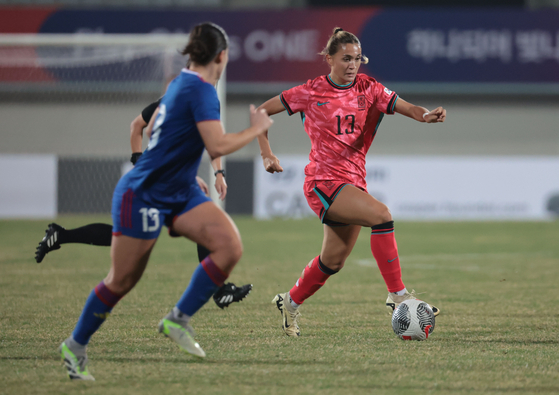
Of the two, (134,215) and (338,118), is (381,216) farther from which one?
(134,215)

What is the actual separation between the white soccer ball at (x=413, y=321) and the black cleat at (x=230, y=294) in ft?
3.43

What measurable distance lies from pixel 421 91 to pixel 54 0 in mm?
11063

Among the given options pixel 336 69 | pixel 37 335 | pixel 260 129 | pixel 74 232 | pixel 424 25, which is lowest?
pixel 37 335

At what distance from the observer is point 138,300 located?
6.38 metres

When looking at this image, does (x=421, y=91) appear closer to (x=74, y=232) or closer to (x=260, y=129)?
(x=74, y=232)

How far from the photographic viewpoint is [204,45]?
3670mm

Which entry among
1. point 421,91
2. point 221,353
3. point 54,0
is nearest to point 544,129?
point 421,91

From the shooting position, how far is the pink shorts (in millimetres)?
4895

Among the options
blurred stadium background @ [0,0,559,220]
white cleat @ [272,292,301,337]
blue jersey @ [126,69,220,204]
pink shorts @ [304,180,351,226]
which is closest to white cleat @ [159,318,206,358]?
blue jersey @ [126,69,220,204]

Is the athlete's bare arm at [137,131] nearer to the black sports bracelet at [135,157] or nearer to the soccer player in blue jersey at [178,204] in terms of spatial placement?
the black sports bracelet at [135,157]

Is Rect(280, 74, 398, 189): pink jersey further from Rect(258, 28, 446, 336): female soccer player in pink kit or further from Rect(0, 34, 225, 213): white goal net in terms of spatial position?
Rect(0, 34, 225, 213): white goal net

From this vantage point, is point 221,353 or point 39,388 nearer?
point 39,388

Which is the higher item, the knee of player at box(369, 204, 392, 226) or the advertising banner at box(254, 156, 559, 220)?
the knee of player at box(369, 204, 392, 226)

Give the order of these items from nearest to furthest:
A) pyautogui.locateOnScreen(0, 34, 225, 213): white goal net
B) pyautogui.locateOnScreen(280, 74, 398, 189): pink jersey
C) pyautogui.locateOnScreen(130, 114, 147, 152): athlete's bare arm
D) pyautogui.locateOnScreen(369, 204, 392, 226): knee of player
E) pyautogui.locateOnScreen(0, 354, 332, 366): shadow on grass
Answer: pyautogui.locateOnScreen(0, 354, 332, 366): shadow on grass → pyautogui.locateOnScreen(369, 204, 392, 226): knee of player → pyautogui.locateOnScreen(280, 74, 398, 189): pink jersey → pyautogui.locateOnScreen(130, 114, 147, 152): athlete's bare arm → pyautogui.locateOnScreen(0, 34, 225, 213): white goal net
